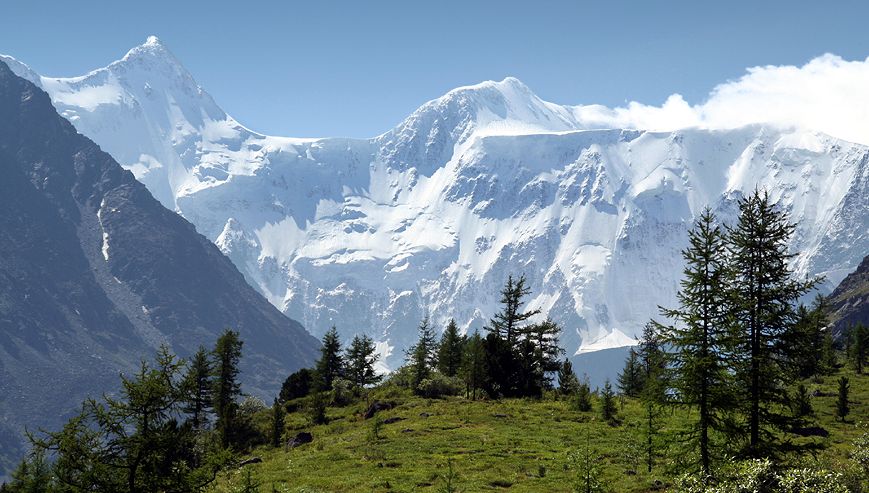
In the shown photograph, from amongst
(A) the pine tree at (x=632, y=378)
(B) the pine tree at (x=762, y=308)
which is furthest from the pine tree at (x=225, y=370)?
(B) the pine tree at (x=762, y=308)

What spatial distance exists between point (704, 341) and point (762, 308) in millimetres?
3723

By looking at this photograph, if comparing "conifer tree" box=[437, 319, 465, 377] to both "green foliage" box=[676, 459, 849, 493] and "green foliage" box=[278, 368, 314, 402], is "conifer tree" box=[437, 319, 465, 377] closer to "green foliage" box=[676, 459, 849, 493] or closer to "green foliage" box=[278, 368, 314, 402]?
"green foliage" box=[278, 368, 314, 402]

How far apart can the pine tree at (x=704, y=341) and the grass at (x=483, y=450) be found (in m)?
1.29

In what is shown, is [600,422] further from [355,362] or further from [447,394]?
[355,362]

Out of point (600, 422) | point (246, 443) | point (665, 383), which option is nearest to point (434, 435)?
point (600, 422)

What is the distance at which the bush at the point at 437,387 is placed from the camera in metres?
75.2

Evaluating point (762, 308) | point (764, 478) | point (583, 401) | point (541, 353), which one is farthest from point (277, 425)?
point (764, 478)

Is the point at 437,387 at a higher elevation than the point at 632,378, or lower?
lower

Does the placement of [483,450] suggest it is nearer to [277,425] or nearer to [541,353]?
[277,425]

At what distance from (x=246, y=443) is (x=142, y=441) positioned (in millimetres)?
35288

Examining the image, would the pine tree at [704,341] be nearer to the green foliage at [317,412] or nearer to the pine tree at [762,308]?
the pine tree at [762,308]

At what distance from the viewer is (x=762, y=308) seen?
3431cm

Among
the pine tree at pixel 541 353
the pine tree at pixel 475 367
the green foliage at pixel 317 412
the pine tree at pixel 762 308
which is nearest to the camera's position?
the pine tree at pixel 762 308

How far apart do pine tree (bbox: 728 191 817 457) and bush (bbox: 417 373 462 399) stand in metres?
43.4
